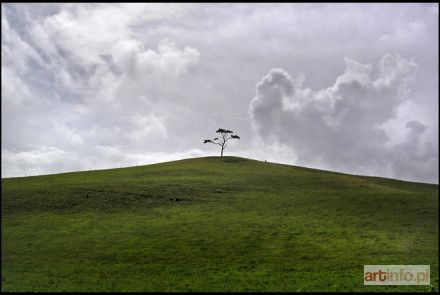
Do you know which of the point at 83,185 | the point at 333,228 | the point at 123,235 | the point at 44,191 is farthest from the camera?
the point at 83,185

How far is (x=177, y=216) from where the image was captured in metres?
60.5

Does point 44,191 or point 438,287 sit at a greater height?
point 44,191

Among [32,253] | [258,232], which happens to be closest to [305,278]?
[258,232]

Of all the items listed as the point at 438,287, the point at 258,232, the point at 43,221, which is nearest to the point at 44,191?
the point at 43,221

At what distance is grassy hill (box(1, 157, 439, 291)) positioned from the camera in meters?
37.3

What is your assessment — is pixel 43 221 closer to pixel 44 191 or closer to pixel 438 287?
pixel 44 191

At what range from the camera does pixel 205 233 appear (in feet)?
171

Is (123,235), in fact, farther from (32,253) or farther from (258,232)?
(258,232)

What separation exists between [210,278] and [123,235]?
17.5 meters

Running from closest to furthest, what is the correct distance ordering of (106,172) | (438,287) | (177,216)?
(438,287) < (177,216) < (106,172)

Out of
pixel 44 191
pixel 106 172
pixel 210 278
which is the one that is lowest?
pixel 210 278

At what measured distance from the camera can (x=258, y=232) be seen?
5269 cm

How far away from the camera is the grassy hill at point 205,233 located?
122 ft

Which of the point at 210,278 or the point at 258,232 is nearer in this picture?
→ the point at 210,278
